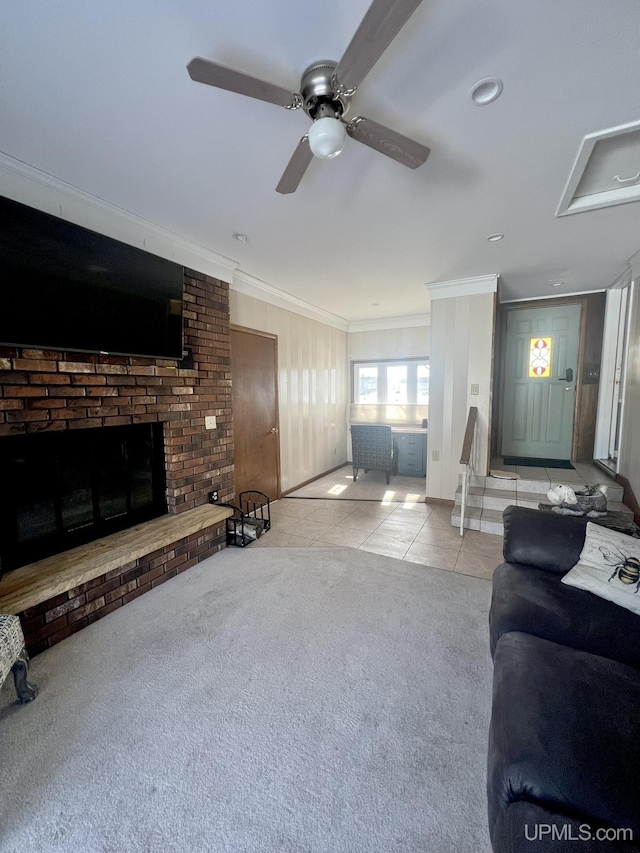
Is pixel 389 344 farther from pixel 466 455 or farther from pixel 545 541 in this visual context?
pixel 545 541

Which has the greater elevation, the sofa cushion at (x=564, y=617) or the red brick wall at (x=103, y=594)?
the sofa cushion at (x=564, y=617)

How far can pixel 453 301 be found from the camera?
3.83m

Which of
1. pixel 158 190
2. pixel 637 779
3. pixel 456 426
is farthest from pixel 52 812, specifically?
pixel 456 426

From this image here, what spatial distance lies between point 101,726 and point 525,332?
5.38 m

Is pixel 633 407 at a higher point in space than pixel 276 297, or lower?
lower

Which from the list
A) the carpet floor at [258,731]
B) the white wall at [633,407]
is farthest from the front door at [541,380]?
the carpet floor at [258,731]

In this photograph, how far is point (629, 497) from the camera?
301 centimetres

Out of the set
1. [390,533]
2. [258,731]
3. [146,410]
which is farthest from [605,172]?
[258,731]

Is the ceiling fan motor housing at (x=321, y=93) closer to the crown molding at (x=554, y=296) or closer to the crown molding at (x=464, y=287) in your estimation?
the crown molding at (x=464, y=287)

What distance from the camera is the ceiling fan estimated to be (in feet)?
3.07

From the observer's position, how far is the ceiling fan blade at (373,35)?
881 mm

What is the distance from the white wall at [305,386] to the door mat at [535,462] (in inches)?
102

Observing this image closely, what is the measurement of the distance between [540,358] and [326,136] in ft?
14.1
